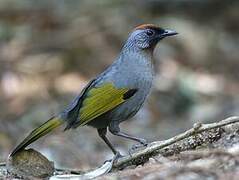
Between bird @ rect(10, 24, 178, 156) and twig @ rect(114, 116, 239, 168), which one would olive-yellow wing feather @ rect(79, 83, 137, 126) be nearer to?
bird @ rect(10, 24, 178, 156)

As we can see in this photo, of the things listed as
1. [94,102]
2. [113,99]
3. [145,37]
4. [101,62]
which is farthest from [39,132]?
[101,62]

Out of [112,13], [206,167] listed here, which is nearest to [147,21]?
[112,13]

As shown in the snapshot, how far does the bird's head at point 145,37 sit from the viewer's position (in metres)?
5.91

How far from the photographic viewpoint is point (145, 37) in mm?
5961

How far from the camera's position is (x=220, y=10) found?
12977 millimetres

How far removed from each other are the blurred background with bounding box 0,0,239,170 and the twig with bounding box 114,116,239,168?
2.66 metres

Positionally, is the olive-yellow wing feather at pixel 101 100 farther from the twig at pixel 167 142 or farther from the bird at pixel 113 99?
the twig at pixel 167 142

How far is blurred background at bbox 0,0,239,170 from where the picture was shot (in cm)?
898

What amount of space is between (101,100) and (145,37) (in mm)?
830

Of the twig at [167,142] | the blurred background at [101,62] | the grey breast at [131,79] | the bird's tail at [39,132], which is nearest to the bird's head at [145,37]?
the grey breast at [131,79]

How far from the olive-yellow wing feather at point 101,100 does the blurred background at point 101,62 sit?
1903mm

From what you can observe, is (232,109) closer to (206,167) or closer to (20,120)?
(20,120)

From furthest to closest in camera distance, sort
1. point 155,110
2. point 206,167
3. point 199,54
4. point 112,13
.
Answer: point 112,13, point 199,54, point 155,110, point 206,167

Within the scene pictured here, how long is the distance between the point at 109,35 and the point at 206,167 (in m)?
8.28
